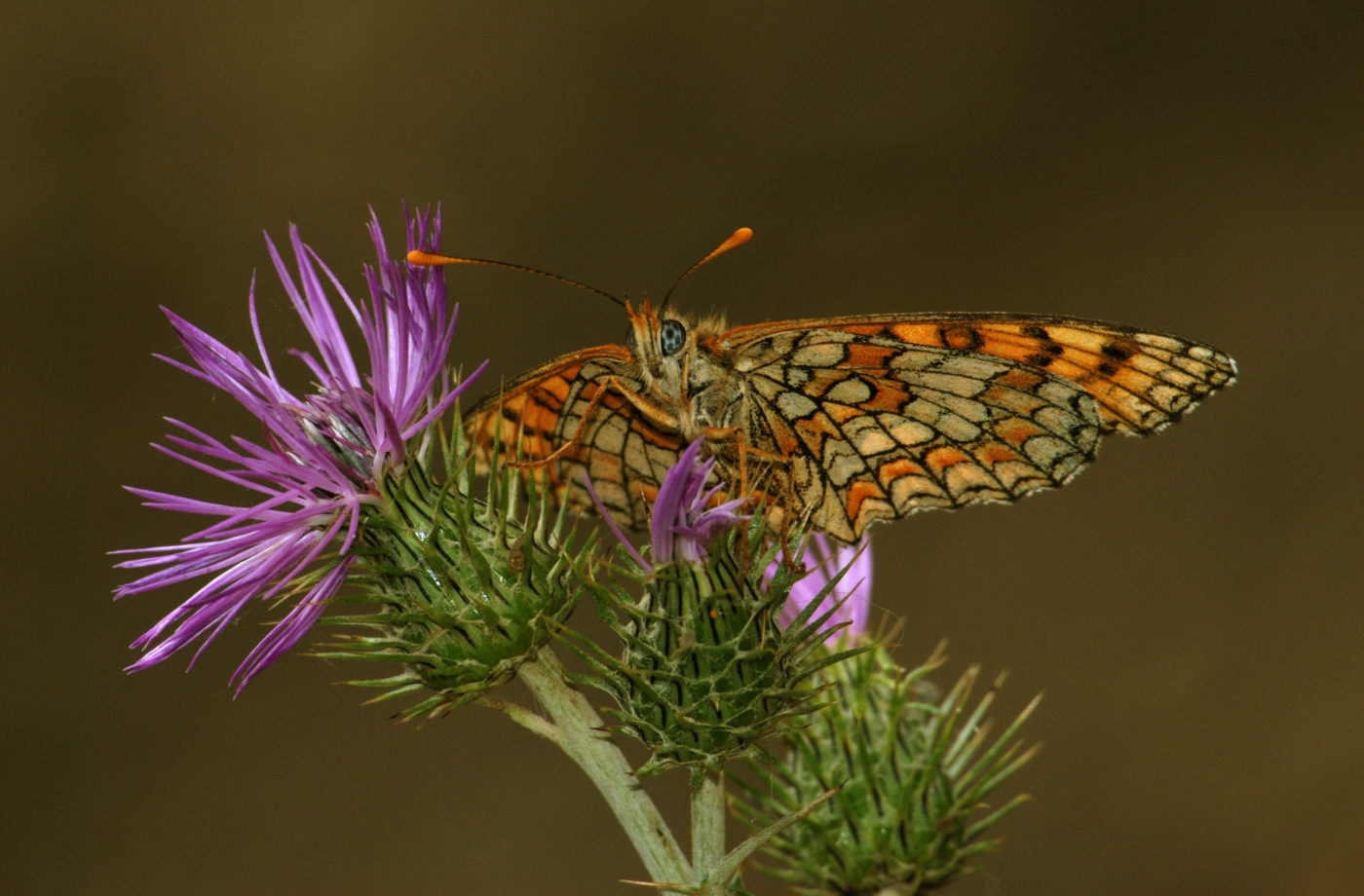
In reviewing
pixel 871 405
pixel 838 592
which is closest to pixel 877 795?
pixel 838 592

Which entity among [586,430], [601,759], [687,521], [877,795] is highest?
[586,430]

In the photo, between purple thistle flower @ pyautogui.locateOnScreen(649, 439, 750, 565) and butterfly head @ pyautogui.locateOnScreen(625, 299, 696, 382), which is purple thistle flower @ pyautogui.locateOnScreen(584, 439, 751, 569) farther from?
butterfly head @ pyautogui.locateOnScreen(625, 299, 696, 382)

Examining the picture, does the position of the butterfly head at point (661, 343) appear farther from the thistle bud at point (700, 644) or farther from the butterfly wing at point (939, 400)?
the thistle bud at point (700, 644)

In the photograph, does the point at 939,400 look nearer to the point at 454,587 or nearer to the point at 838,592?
the point at 838,592

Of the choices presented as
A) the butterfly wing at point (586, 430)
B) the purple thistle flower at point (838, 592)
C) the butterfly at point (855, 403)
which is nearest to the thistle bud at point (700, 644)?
the butterfly at point (855, 403)

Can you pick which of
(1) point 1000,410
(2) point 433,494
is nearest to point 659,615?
(2) point 433,494

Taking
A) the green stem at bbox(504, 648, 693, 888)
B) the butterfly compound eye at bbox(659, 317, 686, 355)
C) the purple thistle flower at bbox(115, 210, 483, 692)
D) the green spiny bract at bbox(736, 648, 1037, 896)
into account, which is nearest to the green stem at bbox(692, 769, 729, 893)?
the green stem at bbox(504, 648, 693, 888)

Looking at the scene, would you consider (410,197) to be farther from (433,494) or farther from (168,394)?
(433,494)
